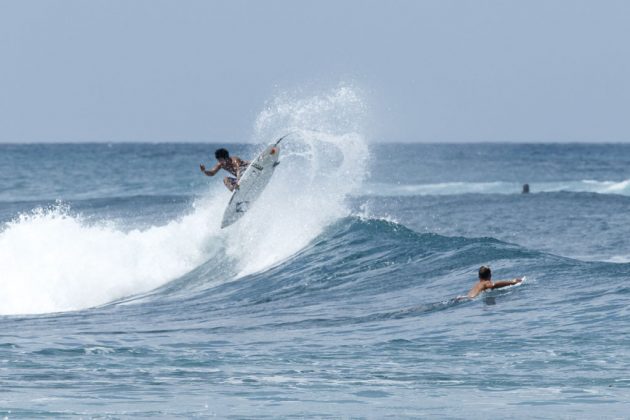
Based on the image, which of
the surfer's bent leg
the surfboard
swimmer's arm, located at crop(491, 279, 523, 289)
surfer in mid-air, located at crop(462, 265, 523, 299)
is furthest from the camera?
the surfer's bent leg

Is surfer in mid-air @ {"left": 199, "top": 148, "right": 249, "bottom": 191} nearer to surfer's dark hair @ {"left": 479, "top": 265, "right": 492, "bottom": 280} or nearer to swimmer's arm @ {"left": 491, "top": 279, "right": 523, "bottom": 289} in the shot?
surfer's dark hair @ {"left": 479, "top": 265, "right": 492, "bottom": 280}

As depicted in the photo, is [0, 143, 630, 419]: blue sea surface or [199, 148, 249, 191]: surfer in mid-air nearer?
[0, 143, 630, 419]: blue sea surface

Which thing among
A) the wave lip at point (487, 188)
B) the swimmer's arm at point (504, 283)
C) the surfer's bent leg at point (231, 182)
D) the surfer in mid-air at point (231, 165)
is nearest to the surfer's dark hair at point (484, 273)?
the swimmer's arm at point (504, 283)

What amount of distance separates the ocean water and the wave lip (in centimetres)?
2022

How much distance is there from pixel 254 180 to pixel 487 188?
39443 mm

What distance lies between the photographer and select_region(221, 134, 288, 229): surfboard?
20.0 meters

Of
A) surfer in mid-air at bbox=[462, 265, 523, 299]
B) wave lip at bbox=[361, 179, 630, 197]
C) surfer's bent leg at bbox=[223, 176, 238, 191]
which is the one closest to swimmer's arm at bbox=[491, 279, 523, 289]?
surfer in mid-air at bbox=[462, 265, 523, 299]

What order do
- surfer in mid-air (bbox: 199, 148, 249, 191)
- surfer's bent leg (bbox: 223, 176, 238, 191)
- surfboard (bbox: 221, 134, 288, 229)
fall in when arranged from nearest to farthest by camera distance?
surfer in mid-air (bbox: 199, 148, 249, 191) → surfboard (bbox: 221, 134, 288, 229) → surfer's bent leg (bbox: 223, 176, 238, 191)

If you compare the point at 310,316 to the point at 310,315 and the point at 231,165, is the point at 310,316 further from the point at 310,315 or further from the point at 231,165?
the point at 231,165

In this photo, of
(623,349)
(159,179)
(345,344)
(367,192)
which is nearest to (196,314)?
(345,344)

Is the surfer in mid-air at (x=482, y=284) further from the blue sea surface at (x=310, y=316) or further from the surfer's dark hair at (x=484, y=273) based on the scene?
the blue sea surface at (x=310, y=316)

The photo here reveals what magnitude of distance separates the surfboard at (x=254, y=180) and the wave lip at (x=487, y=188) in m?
33.3

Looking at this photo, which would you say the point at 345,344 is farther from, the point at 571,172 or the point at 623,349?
the point at 571,172

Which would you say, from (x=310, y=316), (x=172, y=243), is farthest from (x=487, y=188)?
(x=310, y=316)
